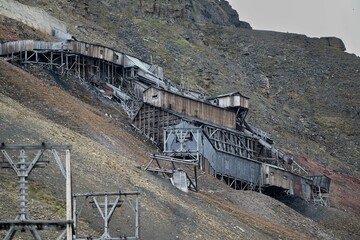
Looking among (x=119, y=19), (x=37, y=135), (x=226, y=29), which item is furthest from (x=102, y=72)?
(x=226, y=29)

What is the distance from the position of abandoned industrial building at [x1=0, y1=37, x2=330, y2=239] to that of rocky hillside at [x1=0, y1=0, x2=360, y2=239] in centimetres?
252

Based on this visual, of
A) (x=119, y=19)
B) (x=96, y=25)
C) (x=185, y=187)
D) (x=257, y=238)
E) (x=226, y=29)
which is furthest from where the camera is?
(x=226, y=29)

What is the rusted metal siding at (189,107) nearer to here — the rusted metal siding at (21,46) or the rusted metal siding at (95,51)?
the rusted metal siding at (95,51)

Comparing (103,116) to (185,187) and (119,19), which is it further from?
(119,19)

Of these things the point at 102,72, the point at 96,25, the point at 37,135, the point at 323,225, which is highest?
the point at 96,25

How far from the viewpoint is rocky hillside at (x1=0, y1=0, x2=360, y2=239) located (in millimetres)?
41375

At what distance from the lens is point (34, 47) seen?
232 ft

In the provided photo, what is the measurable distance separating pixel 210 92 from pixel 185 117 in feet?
147

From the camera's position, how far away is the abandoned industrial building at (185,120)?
61469mm

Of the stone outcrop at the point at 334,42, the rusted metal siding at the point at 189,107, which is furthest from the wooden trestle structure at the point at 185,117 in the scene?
the stone outcrop at the point at 334,42

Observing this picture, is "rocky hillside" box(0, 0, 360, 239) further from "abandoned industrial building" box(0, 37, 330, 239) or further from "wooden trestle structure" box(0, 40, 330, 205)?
"wooden trestle structure" box(0, 40, 330, 205)

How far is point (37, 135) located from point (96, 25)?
82293 mm

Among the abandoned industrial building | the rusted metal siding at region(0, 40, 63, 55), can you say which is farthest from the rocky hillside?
the rusted metal siding at region(0, 40, 63, 55)

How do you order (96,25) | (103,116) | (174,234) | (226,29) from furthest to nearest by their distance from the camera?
(226,29) < (96,25) < (103,116) < (174,234)
